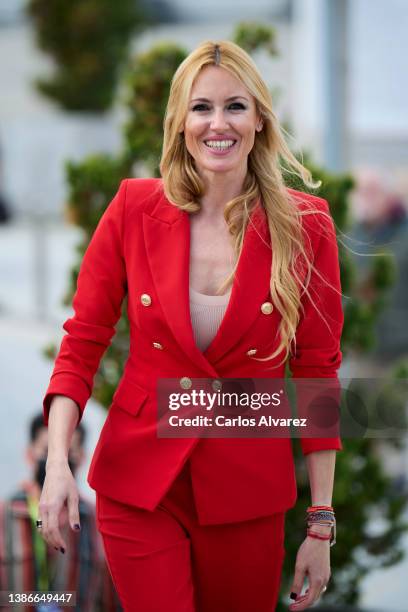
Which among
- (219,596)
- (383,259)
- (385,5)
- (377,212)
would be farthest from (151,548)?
(385,5)

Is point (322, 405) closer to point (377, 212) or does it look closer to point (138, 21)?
point (377, 212)

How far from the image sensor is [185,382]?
94.0 inches

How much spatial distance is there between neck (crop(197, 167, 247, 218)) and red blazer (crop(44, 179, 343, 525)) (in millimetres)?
64

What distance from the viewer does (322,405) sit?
2.49 m

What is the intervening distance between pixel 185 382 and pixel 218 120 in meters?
0.55

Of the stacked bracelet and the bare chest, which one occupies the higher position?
the bare chest

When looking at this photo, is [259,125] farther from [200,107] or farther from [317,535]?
[317,535]

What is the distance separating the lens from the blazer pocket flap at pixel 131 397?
2.43m

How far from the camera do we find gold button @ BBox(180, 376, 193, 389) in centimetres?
238

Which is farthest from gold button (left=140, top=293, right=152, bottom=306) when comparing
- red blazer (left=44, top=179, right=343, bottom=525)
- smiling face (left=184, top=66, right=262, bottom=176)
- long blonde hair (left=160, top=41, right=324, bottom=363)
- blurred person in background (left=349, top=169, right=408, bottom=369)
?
blurred person in background (left=349, top=169, right=408, bottom=369)

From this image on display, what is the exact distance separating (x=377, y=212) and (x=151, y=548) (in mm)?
5605

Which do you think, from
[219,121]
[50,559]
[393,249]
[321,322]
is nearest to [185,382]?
[321,322]

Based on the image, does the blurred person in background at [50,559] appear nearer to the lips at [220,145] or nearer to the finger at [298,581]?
the finger at [298,581]

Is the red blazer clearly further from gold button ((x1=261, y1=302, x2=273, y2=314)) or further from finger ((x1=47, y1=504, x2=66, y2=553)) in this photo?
finger ((x1=47, y1=504, x2=66, y2=553))
